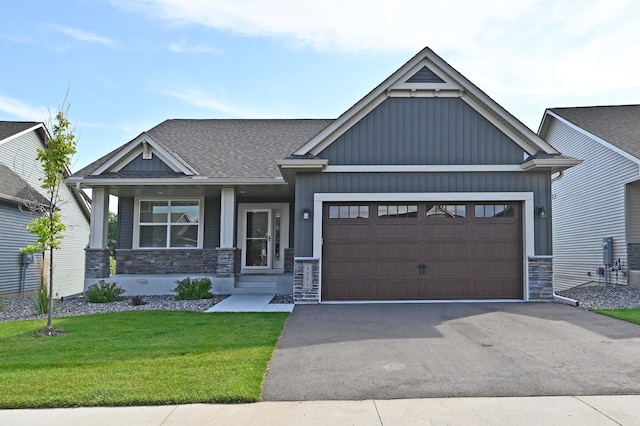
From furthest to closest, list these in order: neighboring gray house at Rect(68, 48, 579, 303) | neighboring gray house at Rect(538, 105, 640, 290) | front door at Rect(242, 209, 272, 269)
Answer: front door at Rect(242, 209, 272, 269) < neighboring gray house at Rect(538, 105, 640, 290) < neighboring gray house at Rect(68, 48, 579, 303)

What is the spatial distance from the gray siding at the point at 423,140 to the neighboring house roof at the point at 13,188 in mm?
10344

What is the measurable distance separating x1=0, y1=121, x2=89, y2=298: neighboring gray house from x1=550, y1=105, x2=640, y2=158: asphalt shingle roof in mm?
17343

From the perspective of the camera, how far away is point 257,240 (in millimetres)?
15445

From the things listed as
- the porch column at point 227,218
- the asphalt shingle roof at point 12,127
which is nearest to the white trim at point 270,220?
the porch column at point 227,218

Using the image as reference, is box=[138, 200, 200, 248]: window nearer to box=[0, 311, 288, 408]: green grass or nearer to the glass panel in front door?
the glass panel in front door

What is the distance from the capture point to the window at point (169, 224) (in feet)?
48.2

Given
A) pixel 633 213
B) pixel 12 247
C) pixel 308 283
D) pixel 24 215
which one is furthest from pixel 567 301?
pixel 24 215

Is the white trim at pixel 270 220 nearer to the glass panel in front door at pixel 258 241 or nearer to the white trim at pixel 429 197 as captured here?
the glass panel in front door at pixel 258 241

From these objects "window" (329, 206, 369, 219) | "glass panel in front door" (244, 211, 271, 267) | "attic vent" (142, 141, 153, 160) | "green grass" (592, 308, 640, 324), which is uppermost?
"attic vent" (142, 141, 153, 160)

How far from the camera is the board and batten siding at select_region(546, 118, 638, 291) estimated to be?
592 inches

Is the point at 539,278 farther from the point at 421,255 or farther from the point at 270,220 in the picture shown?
the point at 270,220

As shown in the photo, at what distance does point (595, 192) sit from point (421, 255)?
916 centimetres

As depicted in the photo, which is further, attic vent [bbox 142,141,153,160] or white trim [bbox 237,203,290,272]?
white trim [bbox 237,203,290,272]

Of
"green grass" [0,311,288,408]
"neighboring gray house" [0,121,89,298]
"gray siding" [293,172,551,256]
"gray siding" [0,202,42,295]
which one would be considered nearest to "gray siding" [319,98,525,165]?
"gray siding" [293,172,551,256]
